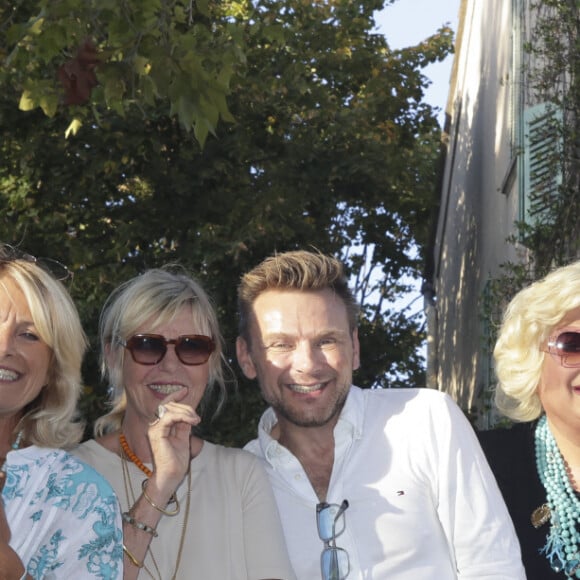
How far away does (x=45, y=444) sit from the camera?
3.90 meters

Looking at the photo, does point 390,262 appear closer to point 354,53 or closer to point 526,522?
point 354,53

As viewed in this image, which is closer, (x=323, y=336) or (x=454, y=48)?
(x=323, y=336)

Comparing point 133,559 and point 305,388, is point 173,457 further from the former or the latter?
point 305,388

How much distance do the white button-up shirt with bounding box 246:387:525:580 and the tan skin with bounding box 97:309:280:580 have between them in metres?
0.51

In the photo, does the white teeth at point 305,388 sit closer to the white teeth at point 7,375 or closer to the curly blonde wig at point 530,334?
the curly blonde wig at point 530,334

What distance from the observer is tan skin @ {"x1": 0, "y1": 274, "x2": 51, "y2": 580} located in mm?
3824

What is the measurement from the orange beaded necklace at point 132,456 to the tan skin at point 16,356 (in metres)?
0.52

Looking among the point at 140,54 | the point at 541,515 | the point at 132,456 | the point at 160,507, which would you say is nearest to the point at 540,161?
the point at 140,54

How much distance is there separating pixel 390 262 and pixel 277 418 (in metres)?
18.1

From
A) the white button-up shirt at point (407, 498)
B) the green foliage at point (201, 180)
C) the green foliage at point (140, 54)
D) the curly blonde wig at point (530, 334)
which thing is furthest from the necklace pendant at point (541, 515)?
the green foliage at point (201, 180)

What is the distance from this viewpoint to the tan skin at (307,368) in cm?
456

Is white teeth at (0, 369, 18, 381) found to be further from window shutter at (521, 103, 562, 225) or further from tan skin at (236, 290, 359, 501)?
window shutter at (521, 103, 562, 225)

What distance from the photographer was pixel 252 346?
4.74 m

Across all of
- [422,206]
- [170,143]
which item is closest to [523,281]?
[170,143]
